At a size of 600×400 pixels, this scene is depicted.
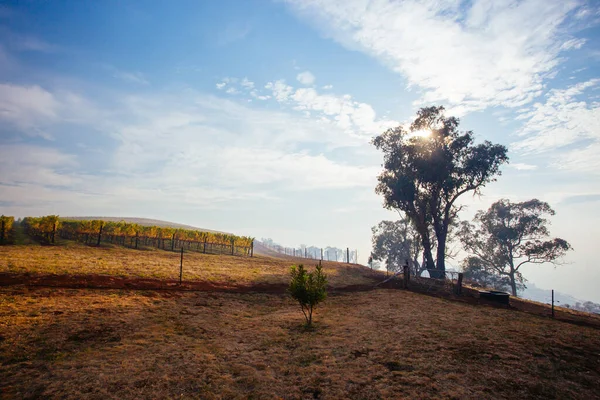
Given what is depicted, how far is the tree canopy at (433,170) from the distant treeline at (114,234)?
36.3m

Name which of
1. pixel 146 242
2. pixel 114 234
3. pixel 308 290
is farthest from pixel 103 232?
pixel 308 290

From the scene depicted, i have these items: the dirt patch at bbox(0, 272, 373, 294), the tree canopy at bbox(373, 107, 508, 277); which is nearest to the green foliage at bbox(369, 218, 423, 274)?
the tree canopy at bbox(373, 107, 508, 277)

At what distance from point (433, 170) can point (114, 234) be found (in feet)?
169

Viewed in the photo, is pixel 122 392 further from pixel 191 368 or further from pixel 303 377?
pixel 303 377

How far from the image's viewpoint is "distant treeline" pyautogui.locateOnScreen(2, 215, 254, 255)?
130 ft

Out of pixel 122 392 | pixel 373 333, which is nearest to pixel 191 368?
pixel 122 392

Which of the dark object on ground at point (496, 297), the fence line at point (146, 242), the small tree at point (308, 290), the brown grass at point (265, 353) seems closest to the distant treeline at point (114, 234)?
the fence line at point (146, 242)

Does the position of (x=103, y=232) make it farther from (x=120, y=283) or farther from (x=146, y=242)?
(x=120, y=283)

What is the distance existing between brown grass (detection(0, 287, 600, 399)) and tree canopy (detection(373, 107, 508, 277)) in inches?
908

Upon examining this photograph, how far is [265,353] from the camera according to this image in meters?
10.2

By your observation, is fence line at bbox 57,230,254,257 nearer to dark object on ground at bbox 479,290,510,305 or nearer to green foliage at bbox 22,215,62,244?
green foliage at bbox 22,215,62,244

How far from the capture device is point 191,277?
75.9ft

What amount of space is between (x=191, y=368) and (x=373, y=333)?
7741 millimetres

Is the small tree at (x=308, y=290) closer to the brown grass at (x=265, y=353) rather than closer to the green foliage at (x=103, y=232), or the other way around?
the brown grass at (x=265, y=353)
